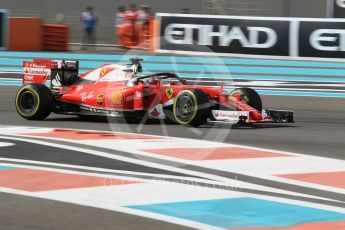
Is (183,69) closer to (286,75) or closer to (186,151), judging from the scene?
(286,75)

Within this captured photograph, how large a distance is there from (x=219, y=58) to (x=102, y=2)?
12638mm

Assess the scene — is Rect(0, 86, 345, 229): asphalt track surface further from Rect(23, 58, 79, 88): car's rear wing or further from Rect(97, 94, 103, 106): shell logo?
Rect(23, 58, 79, 88): car's rear wing

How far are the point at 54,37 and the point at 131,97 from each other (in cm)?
1570

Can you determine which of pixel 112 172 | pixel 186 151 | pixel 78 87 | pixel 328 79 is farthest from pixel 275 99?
pixel 112 172

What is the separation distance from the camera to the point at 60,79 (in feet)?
39.5

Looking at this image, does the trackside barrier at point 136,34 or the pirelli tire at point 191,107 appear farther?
the trackside barrier at point 136,34

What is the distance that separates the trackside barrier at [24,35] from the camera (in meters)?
25.9

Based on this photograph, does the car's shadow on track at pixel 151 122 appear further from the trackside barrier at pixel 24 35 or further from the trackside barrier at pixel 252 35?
the trackside barrier at pixel 24 35

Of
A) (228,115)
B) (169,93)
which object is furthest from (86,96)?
(228,115)

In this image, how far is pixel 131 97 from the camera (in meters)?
11.1

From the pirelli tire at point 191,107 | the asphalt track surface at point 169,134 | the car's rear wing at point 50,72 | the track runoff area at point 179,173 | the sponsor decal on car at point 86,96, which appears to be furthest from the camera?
the car's rear wing at point 50,72

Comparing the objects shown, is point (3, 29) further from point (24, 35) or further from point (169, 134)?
point (169, 134)

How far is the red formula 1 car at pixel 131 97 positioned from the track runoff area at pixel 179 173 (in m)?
0.20

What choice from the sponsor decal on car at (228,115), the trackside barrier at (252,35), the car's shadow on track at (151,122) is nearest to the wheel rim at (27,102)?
the car's shadow on track at (151,122)
